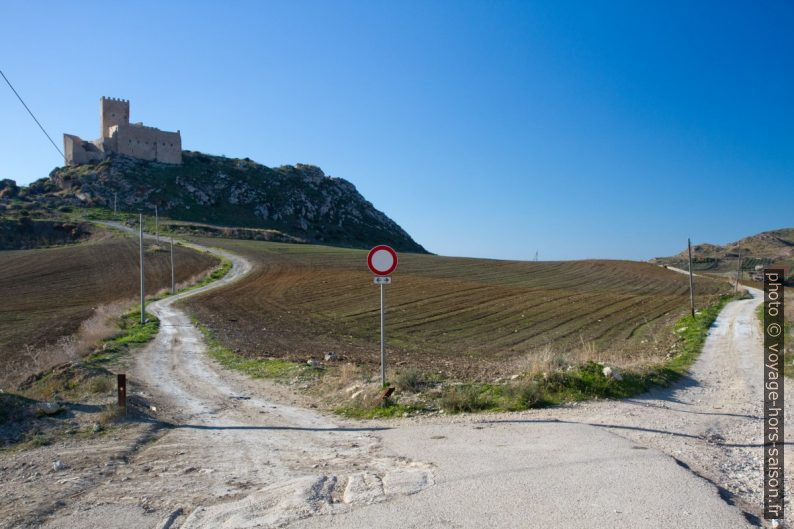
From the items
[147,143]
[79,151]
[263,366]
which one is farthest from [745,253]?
[79,151]

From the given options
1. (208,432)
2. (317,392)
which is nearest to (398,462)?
(208,432)

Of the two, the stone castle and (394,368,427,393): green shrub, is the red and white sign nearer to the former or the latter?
(394,368,427,393): green shrub

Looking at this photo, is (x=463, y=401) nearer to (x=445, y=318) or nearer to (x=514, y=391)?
(x=514, y=391)

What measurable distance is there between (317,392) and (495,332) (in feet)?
60.8

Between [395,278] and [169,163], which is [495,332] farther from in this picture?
[169,163]

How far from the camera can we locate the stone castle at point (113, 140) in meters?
136

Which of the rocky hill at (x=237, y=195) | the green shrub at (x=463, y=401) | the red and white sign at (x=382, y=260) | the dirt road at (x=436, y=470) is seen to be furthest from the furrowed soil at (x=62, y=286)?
the rocky hill at (x=237, y=195)

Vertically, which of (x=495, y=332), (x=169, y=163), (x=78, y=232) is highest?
(x=169, y=163)

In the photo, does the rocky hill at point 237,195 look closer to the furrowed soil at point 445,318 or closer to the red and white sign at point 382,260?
the furrowed soil at point 445,318

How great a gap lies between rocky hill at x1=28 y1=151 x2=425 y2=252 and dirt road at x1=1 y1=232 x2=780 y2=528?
4305 inches

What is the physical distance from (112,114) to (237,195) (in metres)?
35.6

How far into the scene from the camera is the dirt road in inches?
192

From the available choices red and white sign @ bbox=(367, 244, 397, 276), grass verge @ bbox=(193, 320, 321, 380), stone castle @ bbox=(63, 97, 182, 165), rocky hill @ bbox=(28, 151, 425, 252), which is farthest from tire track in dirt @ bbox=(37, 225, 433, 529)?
stone castle @ bbox=(63, 97, 182, 165)

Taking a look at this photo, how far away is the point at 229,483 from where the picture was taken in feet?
19.5
